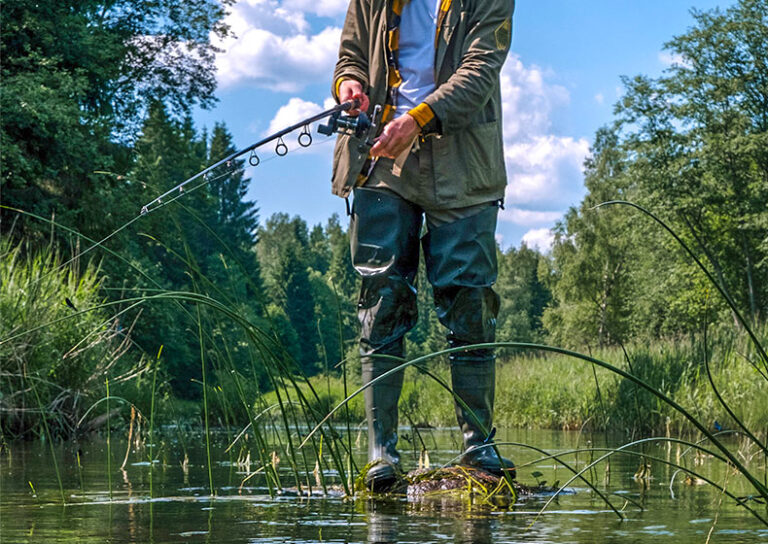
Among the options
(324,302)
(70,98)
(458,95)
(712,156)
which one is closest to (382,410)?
(458,95)

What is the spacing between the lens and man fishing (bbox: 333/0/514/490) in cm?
402

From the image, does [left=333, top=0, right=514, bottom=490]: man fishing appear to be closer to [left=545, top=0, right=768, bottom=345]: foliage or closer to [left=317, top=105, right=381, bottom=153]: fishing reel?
[left=317, top=105, right=381, bottom=153]: fishing reel

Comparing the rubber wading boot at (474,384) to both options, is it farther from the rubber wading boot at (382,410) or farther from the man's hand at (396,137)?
the man's hand at (396,137)

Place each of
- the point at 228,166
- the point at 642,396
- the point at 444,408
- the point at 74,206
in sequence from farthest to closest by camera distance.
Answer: the point at 74,206
the point at 444,408
the point at 642,396
the point at 228,166

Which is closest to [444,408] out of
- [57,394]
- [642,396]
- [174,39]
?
[642,396]

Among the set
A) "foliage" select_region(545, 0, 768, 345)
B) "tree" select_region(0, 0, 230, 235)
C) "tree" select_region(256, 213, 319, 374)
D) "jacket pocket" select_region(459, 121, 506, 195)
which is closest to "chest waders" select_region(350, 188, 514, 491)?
"jacket pocket" select_region(459, 121, 506, 195)

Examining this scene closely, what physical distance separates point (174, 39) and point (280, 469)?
103 feet

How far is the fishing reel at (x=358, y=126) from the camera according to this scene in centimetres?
388

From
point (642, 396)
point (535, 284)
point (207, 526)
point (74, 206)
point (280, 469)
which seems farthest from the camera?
point (535, 284)

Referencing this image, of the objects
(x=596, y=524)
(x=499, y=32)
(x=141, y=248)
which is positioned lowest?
(x=596, y=524)

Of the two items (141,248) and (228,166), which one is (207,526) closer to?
(228,166)

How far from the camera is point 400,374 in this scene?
3.97 meters

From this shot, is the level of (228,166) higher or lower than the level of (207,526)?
higher

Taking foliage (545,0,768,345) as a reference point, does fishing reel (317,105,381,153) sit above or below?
below
